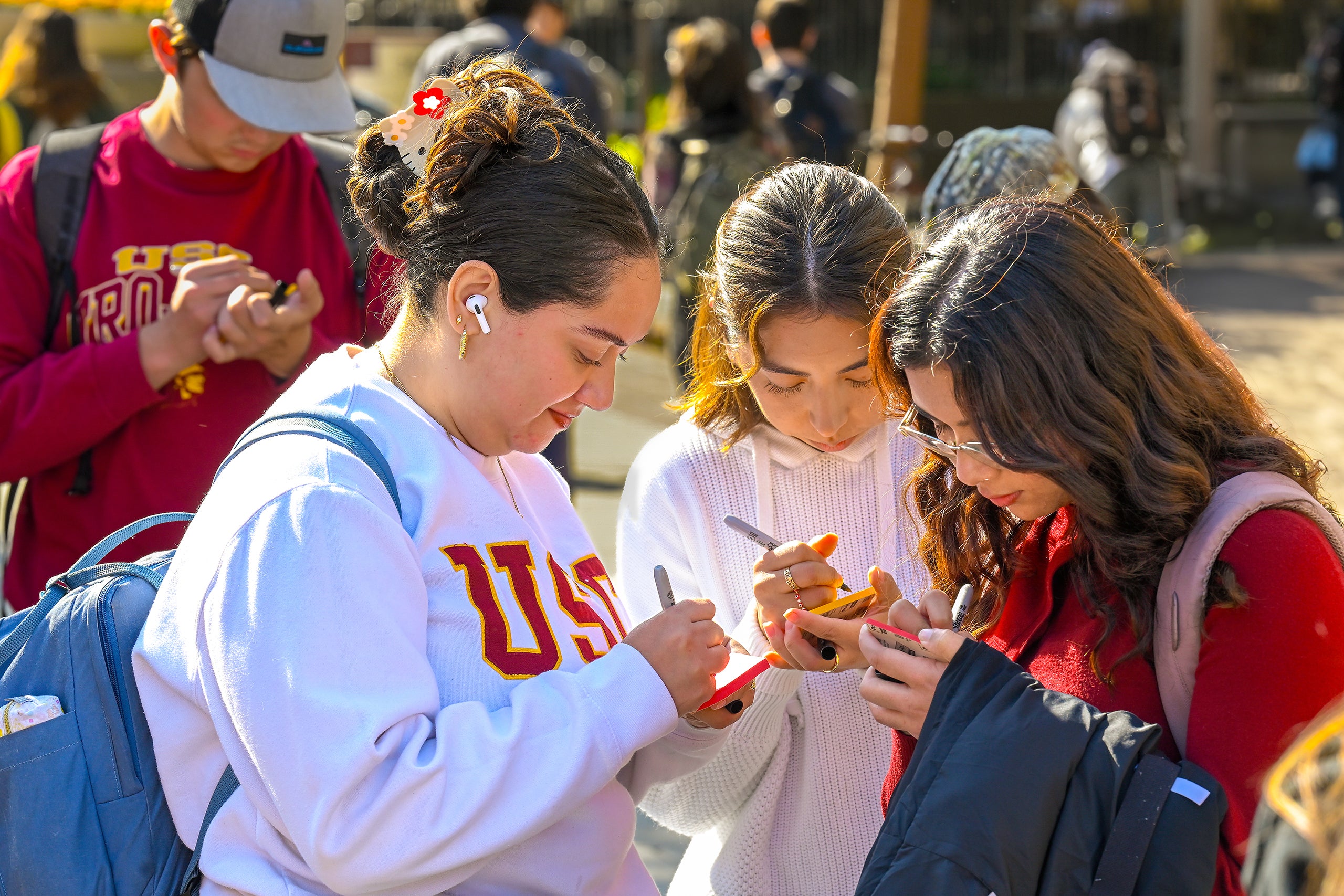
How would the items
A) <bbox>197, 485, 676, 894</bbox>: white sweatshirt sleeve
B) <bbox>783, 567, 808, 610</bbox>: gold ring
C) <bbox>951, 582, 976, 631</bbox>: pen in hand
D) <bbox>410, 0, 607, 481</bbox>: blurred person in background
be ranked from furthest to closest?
1. <bbox>410, 0, 607, 481</bbox>: blurred person in background
2. <bbox>783, 567, 808, 610</bbox>: gold ring
3. <bbox>951, 582, 976, 631</bbox>: pen in hand
4. <bbox>197, 485, 676, 894</bbox>: white sweatshirt sleeve

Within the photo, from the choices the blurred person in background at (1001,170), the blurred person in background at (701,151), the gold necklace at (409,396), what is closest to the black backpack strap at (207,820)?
the gold necklace at (409,396)

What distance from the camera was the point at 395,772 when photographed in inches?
57.4

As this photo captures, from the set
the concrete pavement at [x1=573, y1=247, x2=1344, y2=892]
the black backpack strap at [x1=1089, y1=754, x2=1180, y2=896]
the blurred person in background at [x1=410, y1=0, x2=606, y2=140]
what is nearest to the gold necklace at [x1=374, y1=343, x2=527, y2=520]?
the black backpack strap at [x1=1089, y1=754, x2=1180, y2=896]

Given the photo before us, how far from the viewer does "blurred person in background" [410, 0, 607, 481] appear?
492 cm

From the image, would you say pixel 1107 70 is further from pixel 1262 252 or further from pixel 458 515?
pixel 458 515

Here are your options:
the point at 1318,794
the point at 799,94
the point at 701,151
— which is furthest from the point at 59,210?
the point at 799,94

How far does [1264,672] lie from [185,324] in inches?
77.4

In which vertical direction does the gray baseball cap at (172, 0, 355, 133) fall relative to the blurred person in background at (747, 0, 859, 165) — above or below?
above

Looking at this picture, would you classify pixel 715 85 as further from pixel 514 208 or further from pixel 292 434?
pixel 292 434

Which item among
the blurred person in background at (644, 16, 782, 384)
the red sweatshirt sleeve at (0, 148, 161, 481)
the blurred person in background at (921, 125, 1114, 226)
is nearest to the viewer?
the red sweatshirt sleeve at (0, 148, 161, 481)

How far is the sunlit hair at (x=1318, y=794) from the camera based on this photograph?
104 centimetres

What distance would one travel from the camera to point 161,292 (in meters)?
2.63

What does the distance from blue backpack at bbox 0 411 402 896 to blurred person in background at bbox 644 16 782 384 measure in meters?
3.83

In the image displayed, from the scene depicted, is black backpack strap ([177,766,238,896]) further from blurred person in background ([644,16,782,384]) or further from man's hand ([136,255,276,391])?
blurred person in background ([644,16,782,384])
